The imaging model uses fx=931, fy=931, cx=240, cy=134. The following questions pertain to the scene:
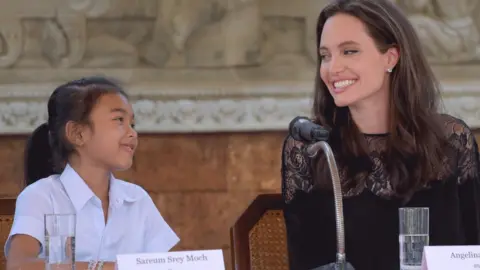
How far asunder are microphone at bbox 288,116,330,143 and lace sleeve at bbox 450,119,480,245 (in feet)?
2.08

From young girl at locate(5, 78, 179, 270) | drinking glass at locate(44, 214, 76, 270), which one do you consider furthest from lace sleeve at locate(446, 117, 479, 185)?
drinking glass at locate(44, 214, 76, 270)

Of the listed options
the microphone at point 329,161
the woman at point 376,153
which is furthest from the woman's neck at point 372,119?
the microphone at point 329,161

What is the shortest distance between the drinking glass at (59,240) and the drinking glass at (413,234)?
2.02ft

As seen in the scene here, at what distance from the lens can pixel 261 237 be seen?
250 cm

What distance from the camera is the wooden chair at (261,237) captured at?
2.45m

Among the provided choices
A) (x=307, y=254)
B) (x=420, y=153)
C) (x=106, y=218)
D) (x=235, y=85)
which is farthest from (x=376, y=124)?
(x=235, y=85)

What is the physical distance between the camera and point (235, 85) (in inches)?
125

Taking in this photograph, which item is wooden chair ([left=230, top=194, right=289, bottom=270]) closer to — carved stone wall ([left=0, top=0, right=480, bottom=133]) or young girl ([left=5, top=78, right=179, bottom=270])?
young girl ([left=5, top=78, right=179, bottom=270])

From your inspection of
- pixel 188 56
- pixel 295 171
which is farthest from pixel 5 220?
pixel 188 56

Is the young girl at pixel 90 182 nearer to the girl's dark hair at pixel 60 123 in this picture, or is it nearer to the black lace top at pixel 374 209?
the girl's dark hair at pixel 60 123

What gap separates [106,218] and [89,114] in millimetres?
282

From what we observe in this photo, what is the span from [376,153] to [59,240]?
0.89 meters

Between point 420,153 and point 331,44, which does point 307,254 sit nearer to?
point 420,153

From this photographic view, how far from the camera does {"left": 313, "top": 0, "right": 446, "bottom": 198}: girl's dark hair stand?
7.39ft
